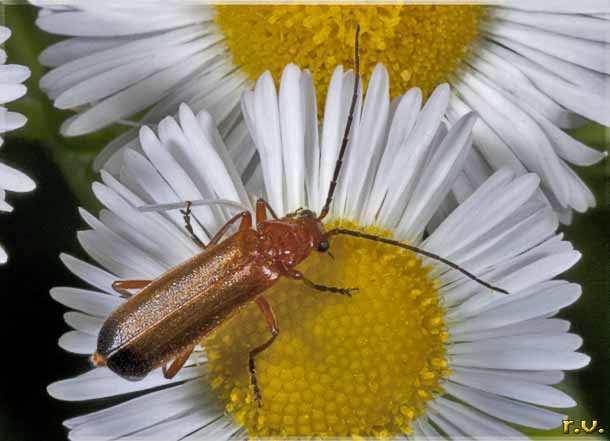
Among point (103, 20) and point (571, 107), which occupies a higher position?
point (103, 20)

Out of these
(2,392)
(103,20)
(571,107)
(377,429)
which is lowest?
(377,429)

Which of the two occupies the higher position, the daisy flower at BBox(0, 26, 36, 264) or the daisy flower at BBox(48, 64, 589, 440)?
the daisy flower at BBox(0, 26, 36, 264)

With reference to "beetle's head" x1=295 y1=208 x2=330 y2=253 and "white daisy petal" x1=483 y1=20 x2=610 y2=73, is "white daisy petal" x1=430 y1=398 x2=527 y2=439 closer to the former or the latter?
"beetle's head" x1=295 y1=208 x2=330 y2=253

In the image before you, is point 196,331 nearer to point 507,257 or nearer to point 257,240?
point 257,240

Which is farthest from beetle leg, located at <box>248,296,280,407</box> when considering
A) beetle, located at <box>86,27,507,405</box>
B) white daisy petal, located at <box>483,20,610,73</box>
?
white daisy petal, located at <box>483,20,610,73</box>

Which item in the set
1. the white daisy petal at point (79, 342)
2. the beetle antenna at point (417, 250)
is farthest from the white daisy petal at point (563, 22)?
the white daisy petal at point (79, 342)

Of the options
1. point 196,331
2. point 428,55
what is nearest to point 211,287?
point 196,331

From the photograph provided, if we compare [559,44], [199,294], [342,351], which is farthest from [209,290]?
[559,44]

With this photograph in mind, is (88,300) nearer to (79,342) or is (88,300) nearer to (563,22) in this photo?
(79,342)
